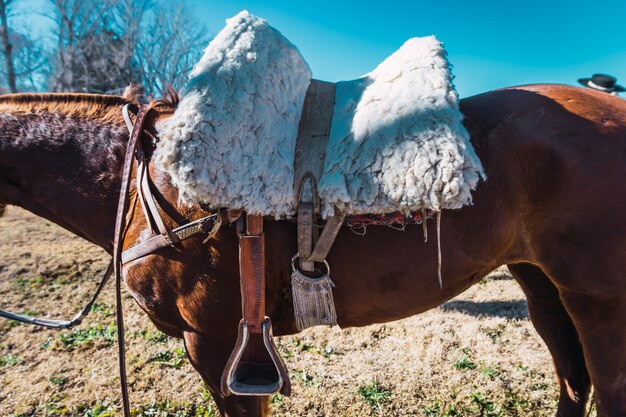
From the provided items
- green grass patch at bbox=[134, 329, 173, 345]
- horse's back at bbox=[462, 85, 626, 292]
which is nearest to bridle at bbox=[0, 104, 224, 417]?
horse's back at bbox=[462, 85, 626, 292]

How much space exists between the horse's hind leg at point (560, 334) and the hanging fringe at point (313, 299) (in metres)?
1.12

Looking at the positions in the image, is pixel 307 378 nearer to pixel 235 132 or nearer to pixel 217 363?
pixel 217 363

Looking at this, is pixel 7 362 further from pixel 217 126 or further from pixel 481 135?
pixel 481 135

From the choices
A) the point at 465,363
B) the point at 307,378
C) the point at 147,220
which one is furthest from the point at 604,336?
the point at 307,378

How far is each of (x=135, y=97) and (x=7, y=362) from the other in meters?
2.87

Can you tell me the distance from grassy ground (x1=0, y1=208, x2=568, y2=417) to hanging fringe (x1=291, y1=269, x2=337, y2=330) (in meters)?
1.29

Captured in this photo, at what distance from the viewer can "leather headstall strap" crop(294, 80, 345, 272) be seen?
1.45 meters

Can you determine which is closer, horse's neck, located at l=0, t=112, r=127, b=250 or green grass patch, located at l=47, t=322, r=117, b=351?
horse's neck, located at l=0, t=112, r=127, b=250

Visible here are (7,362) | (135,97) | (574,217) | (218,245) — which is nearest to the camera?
(574,217)

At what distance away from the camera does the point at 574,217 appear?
1.42 m

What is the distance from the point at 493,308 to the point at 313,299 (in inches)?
127

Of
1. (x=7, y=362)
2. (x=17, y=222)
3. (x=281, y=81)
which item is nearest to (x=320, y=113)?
(x=281, y=81)

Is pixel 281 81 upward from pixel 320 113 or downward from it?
upward

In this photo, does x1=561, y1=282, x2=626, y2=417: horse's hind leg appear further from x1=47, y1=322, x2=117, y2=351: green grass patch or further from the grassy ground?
x1=47, y1=322, x2=117, y2=351: green grass patch
